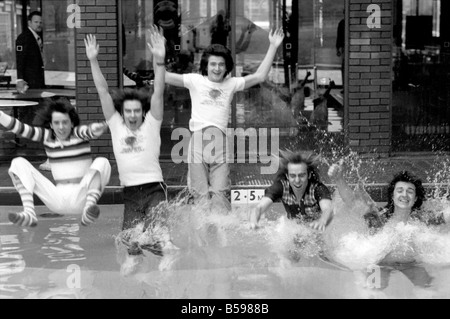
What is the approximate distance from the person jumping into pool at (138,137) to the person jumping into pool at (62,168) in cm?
24

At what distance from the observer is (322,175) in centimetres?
1090

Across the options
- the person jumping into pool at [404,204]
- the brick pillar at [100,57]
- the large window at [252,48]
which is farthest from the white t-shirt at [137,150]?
the large window at [252,48]

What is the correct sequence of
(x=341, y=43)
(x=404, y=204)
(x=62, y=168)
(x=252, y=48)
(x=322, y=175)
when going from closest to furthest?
(x=404, y=204) < (x=62, y=168) < (x=322, y=175) < (x=341, y=43) < (x=252, y=48)

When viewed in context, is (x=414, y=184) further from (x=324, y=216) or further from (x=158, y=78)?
(x=158, y=78)

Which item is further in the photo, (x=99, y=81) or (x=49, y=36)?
(x=49, y=36)

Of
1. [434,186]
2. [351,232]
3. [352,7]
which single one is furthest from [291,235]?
[352,7]

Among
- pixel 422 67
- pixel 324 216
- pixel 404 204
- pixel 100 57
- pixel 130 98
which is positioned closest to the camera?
pixel 324 216

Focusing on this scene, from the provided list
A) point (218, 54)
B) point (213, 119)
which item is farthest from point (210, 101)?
point (218, 54)

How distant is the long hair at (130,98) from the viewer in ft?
26.0

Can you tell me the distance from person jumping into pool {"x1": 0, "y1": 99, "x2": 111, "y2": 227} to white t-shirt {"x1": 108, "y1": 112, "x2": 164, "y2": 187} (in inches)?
8.8

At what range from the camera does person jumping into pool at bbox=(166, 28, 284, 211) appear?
8.54 metres

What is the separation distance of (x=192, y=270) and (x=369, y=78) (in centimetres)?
535

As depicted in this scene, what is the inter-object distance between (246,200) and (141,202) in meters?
2.15

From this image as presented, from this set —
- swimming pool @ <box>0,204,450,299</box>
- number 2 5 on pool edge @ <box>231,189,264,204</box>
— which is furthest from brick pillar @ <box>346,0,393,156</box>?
swimming pool @ <box>0,204,450,299</box>
